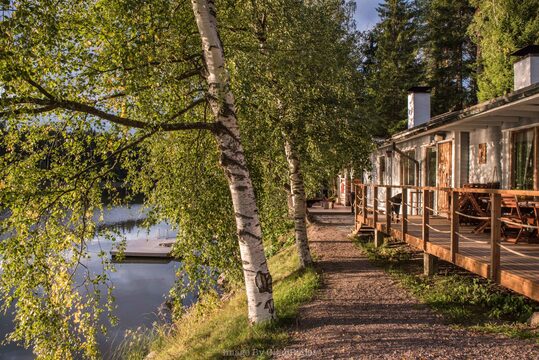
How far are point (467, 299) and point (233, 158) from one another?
15.8 feet

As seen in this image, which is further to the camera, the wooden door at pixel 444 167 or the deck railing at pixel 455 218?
the wooden door at pixel 444 167

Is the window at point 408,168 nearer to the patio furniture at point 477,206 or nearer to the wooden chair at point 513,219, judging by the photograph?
the patio furniture at point 477,206

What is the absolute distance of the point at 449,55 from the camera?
1428 inches

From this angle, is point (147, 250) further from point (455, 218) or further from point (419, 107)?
point (455, 218)

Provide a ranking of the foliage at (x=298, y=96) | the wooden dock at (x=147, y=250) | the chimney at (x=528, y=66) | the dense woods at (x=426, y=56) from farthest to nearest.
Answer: the dense woods at (x=426, y=56) → the wooden dock at (x=147, y=250) → the chimney at (x=528, y=66) → the foliage at (x=298, y=96)

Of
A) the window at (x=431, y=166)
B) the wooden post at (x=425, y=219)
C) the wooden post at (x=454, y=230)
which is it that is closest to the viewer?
the wooden post at (x=454, y=230)

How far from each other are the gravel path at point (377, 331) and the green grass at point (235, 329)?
292 mm

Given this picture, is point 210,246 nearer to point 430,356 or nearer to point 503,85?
point 430,356

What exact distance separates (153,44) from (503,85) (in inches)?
897

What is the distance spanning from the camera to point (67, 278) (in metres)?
6.54

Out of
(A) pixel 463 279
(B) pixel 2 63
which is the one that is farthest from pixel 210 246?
(A) pixel 463 279

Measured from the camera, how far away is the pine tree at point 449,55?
114ft


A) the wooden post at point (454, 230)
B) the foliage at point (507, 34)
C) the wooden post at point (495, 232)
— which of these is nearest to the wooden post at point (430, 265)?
the wooden post at point (454, 230)

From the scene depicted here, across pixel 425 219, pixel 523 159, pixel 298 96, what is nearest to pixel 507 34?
pixel 523 159
